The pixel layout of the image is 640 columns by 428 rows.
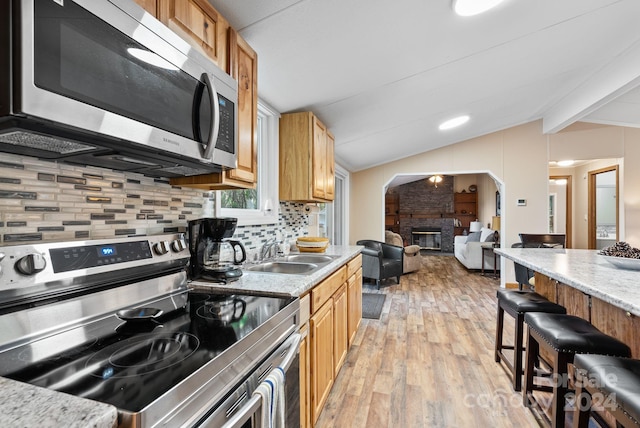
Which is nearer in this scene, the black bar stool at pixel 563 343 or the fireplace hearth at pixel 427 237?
the black bar stool at pixel 563 343

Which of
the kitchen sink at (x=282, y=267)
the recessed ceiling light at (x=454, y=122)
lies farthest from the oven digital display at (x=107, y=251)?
the recessed ceiling light at (x=454, y=122)

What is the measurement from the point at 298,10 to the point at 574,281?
1.94 m

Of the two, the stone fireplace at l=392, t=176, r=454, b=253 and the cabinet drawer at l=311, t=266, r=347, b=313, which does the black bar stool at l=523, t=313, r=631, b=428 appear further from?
the stone fireplace at l=392, t=176, r=454, b=253

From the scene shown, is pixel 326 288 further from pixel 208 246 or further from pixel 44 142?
pixel 44 142

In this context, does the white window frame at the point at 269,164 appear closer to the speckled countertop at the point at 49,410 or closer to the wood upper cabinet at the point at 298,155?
the wood upper cabinet at the point at 298,155

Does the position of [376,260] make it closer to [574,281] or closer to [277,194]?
[277,194]

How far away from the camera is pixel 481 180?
9.46 m

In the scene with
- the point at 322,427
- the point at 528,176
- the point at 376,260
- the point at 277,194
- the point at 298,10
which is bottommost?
the point at 322,427

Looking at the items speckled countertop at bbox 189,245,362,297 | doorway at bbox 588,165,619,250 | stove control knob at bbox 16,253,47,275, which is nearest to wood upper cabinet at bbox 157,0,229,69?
stove control knob at bbox 16,253,47,275

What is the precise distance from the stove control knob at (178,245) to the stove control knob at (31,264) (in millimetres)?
483

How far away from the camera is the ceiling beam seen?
3139mm

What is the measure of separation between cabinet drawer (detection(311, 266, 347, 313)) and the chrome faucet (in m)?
0.59


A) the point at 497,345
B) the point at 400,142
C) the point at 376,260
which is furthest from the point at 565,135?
the point at 497,345

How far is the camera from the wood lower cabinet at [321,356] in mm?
1659
